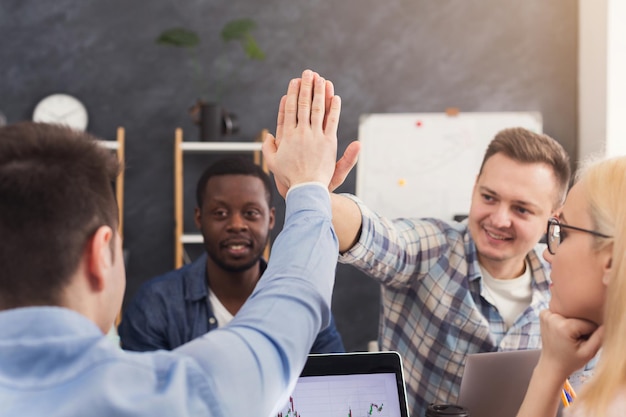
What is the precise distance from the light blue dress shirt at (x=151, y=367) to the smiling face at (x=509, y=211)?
1203 mm

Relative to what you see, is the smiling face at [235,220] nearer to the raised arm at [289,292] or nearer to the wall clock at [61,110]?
the raised arm at [289,292]

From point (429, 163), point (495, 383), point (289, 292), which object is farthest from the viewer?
point (429, 163)

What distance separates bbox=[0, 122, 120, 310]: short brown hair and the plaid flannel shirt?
1074mm

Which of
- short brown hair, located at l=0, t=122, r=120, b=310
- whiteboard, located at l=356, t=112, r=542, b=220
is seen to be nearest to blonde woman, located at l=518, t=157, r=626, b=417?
short brown hair, located at l=0, t=122, r=120, b=310

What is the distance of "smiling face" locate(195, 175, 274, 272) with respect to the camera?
7.99ft

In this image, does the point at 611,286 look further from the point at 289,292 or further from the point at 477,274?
the point at 477,274

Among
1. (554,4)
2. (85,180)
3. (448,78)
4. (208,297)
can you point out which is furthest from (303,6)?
(85,180)

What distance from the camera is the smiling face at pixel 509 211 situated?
75.7 inches

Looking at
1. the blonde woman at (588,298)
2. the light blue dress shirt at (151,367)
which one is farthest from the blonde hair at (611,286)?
the light blue dress shirt at (151,367)

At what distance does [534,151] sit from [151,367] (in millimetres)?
1494

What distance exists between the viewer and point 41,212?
74 centimetres

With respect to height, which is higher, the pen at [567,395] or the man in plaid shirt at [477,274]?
the man in plaid shirt at [477,274]

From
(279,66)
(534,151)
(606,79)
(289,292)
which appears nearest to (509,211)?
(534,151)

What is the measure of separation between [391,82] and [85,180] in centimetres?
354
